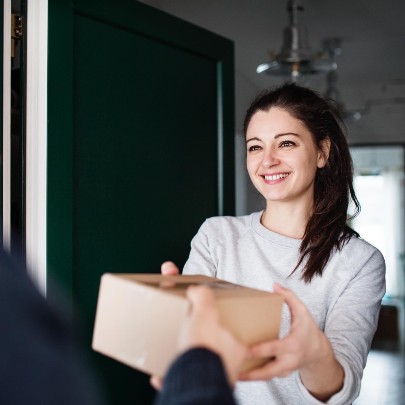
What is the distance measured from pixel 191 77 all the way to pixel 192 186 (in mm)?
410

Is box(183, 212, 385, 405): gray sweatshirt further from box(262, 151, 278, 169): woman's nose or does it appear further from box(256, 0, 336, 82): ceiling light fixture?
box(256, 0, 336, 82): ceiling light fixture

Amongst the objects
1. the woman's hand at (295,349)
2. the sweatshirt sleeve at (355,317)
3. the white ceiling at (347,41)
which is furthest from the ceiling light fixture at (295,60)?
the woman's hand at (295,349)

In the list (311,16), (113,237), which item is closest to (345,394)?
(113,237)

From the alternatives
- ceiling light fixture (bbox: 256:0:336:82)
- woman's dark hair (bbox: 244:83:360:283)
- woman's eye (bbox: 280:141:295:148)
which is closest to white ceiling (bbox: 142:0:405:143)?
ceiling light fixture (bbox: 256:0:336:82)

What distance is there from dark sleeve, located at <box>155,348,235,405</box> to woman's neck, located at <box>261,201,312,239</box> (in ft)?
3.40

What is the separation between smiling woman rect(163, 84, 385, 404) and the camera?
1495 mm

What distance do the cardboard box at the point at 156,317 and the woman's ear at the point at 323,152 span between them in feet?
2.96

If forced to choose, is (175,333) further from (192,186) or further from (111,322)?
(192,186)

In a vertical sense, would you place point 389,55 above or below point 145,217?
above

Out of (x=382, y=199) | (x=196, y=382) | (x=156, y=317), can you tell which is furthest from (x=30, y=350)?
(x=382, y=199)

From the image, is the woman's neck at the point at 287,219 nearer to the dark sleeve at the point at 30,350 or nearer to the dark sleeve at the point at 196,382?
the dark sleeve at the point at 196,382

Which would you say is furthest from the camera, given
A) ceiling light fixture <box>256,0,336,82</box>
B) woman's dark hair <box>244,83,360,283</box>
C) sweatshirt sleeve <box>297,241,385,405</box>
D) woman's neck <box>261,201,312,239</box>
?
ceiling light fixture <box>256,0,336,82</box>

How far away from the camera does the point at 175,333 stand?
32.2 inches

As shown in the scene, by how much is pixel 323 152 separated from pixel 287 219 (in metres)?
0.24
